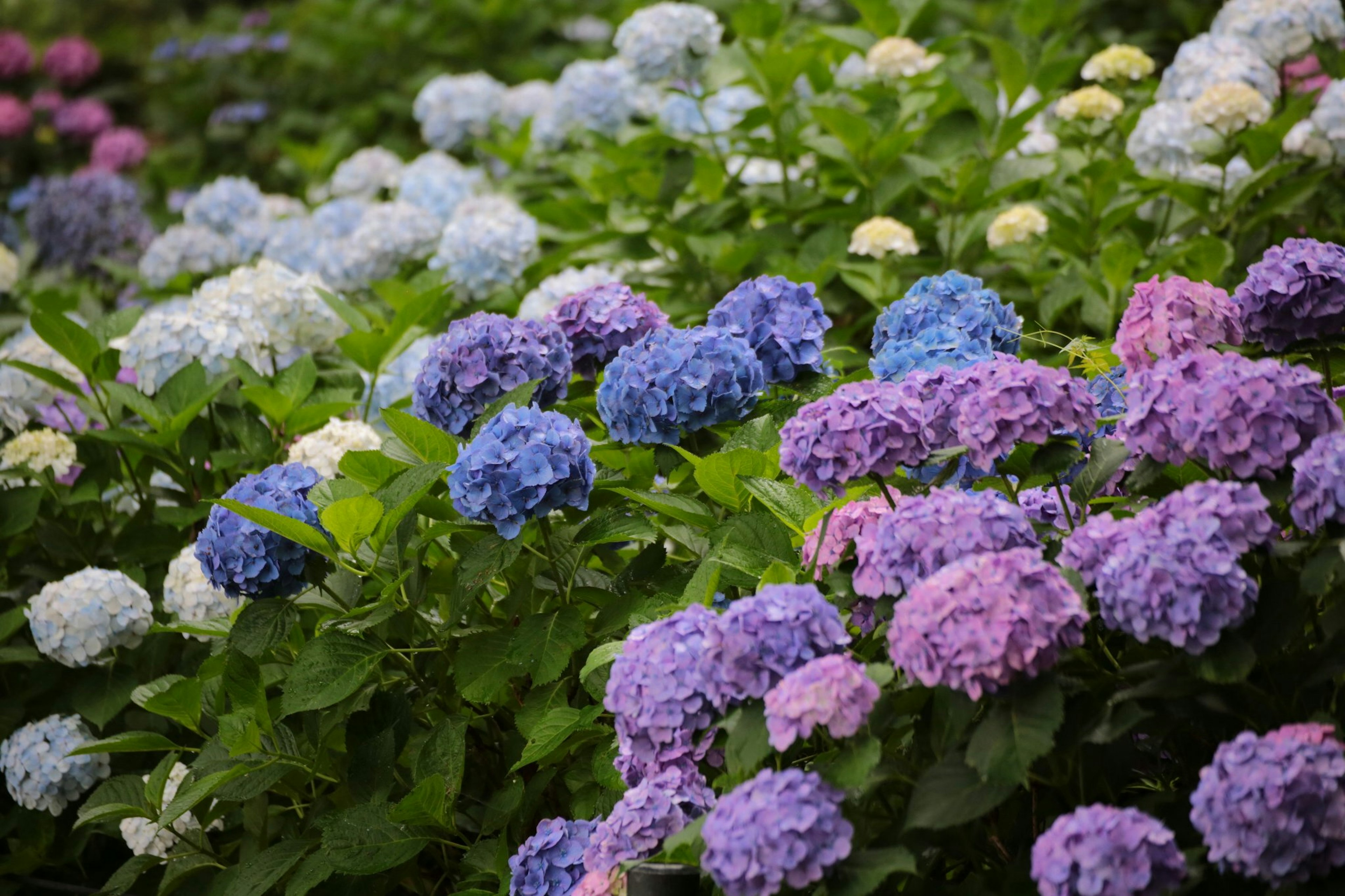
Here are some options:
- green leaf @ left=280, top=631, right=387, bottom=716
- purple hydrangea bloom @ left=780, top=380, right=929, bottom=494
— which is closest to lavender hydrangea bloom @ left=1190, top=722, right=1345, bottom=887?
purple hydrangea bloom @ left=780, top=380, right=929, bottom=494

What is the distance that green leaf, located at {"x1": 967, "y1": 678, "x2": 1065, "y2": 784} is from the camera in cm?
111

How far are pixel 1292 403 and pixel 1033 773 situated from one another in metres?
0.43

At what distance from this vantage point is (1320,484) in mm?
1154

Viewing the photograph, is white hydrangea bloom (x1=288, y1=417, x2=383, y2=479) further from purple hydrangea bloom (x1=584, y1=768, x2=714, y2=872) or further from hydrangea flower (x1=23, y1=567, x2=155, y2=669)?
purple hydrangea bloom (x1=584, y1=768, x2=714, y2=872)

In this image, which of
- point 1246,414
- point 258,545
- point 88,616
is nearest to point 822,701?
point 1246,414

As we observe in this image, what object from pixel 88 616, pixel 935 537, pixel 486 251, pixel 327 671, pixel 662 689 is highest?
pixel 935 537

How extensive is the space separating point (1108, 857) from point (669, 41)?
2313 mm

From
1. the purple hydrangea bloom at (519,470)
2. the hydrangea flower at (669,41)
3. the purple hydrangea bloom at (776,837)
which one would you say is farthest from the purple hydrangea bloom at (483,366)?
the hydrangea flower at (669,41)

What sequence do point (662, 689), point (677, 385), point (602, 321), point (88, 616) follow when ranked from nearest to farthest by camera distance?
point (662, 689)
point (677, 385)
point (602, 321)
point (88, 616)

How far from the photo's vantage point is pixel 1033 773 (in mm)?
1248

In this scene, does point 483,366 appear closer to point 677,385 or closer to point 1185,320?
point 677,385

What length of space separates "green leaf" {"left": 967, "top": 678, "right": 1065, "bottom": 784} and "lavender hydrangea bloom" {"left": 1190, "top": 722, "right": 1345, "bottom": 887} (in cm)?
13

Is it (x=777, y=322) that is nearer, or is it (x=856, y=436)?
→ (x=856, y=436)

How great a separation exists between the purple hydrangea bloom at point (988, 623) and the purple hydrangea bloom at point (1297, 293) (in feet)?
1.62
